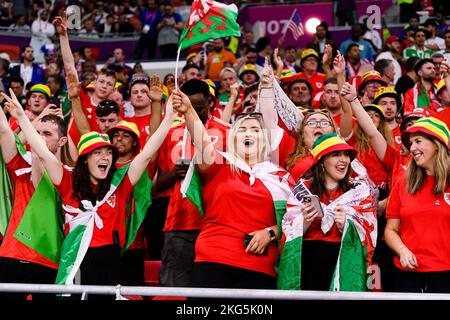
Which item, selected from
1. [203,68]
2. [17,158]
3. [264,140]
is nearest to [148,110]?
[17,158]

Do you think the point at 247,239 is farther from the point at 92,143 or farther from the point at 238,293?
the point at 92,143

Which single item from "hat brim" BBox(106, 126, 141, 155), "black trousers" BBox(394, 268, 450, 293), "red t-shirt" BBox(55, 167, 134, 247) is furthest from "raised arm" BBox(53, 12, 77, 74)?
"black trousers" BBox(394, 268, 450, 293)

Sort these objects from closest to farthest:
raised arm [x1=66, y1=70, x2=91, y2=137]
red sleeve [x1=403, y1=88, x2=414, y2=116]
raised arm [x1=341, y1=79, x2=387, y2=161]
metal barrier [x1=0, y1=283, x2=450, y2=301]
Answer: metal barrier [x1=0, y1=283, x2=450, y2=301] < raised arm [x1=341, y1=79, x2=387, y2=161] < raised arm [x1=66, y1=70, x2=91, y2=137] < red sleeve [x1=403, y1=88, x2=414, y2=116]

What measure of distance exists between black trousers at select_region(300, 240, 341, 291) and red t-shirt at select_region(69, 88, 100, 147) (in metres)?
2.93

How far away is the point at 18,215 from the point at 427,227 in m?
3.04

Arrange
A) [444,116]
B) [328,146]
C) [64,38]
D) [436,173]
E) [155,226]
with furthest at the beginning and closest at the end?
[64,38], [444,116], [155,226], [328,146], [436,173]

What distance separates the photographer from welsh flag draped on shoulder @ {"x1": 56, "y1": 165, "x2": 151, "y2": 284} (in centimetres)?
709

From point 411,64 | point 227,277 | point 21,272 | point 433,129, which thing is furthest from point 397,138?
point 411,64

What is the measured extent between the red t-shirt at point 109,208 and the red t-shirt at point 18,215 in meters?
0.38

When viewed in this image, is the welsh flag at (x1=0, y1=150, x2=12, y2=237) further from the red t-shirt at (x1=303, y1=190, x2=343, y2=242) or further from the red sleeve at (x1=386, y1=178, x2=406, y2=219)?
the red sleeve at (x1=386, y1=178, x2=406, y2=219)

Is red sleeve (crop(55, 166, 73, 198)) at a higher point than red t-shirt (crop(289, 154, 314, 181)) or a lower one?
lower

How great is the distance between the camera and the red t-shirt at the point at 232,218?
661 cm

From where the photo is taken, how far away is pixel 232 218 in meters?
6.70

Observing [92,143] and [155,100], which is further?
[155,100]
